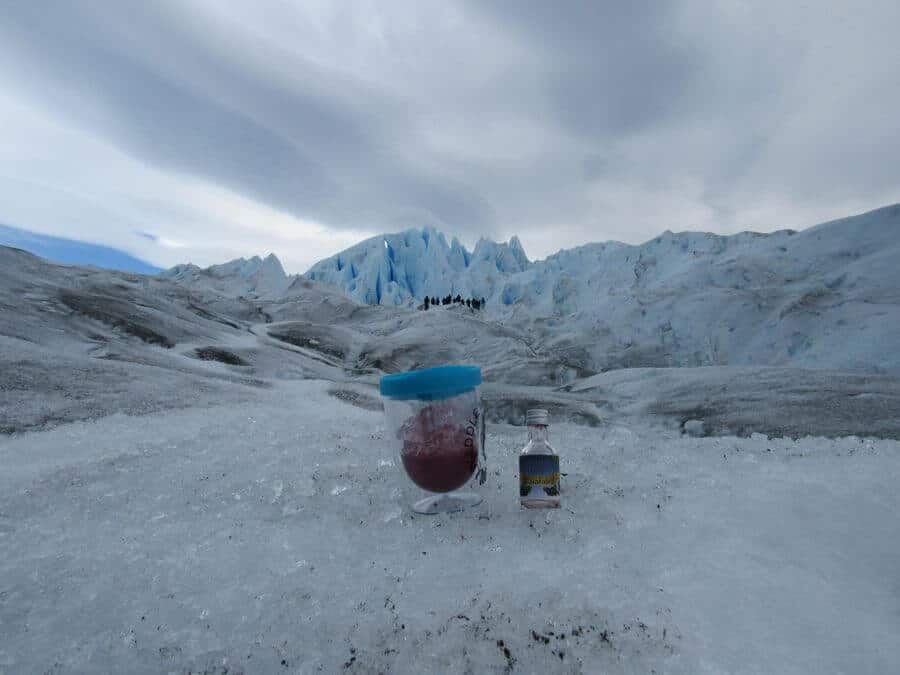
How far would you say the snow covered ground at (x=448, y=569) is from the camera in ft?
4.20

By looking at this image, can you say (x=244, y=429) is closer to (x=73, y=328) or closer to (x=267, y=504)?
(x=267, y=504)

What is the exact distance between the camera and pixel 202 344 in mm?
9250

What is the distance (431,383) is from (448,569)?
0.67 m

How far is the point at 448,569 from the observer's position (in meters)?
1.64

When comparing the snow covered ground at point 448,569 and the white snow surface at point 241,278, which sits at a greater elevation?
the white snow surface at point 241,278

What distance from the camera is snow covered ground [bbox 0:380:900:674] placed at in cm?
128

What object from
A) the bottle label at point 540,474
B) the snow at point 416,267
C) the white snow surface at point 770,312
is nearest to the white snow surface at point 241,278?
the snow at point 416,267

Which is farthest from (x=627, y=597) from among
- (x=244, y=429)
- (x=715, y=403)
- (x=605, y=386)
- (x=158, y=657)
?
(x=605, y=386)

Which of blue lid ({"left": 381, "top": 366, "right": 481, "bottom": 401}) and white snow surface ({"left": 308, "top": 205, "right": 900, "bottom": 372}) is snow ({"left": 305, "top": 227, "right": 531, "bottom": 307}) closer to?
white snow surface ({"left": 308, "top": 205, "right": 900, "bottom": 372})

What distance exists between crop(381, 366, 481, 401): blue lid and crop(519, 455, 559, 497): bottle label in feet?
1.27

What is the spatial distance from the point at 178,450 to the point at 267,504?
1.14 m

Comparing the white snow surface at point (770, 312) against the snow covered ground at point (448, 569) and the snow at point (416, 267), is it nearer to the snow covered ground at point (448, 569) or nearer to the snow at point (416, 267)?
the snow covered ground at point (448, 569)

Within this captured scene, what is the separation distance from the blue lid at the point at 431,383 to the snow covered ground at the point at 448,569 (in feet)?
1.31

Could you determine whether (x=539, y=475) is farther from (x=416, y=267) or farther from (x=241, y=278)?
(x=416, y=267)
